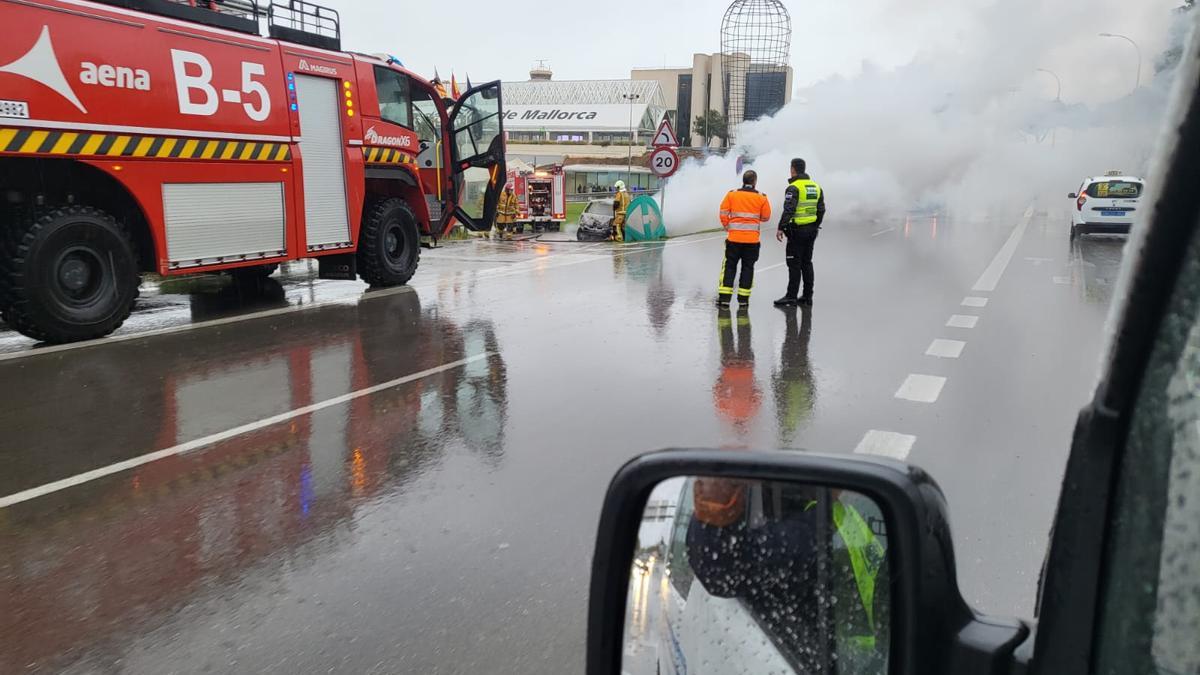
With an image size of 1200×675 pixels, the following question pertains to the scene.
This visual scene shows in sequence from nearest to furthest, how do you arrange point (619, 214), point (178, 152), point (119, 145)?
point (119, 145) → point (178, 152) → point (619, 214)

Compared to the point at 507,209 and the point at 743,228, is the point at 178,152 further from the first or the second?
the point at 507,209

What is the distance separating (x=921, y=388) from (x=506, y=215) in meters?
17.2

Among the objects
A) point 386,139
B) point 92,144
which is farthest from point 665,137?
point 92,144

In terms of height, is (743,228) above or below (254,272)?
above

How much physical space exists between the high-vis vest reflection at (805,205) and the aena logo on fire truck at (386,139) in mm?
5479

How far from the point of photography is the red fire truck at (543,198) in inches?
1008

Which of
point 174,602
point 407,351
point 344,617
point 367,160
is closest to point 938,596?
point 344,617

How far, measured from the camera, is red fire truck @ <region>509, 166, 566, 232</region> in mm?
25609

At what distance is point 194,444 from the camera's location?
5.27m

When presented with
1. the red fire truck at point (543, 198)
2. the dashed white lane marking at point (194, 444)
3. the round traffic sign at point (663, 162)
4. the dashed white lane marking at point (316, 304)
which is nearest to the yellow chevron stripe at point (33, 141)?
the dashed white lane marking at point (316, 304)

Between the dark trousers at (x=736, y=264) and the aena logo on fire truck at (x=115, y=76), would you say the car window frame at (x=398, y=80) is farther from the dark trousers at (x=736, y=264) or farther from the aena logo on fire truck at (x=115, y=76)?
the dark trousers at (x=736, y=264)

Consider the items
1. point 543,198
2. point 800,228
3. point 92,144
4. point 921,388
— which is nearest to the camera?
point 921,388

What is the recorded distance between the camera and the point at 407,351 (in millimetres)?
7938

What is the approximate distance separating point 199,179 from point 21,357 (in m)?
2.57
